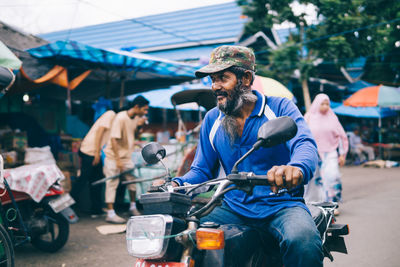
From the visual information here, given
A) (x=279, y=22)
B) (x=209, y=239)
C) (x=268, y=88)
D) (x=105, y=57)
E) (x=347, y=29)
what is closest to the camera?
(x=209, y=239)

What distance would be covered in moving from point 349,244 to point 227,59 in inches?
145

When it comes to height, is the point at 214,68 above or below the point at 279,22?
below

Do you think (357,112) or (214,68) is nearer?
(214,68)

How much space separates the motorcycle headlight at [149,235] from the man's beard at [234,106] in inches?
34.7

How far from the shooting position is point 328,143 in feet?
22.8

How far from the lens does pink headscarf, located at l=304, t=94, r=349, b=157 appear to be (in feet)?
22.8

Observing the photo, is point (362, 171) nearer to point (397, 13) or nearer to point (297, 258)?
point (397, 13)

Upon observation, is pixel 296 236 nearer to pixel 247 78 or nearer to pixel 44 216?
pixel 247 78

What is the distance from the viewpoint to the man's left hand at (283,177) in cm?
182

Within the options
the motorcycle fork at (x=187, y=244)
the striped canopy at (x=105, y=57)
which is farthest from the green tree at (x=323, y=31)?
the motorcycle fork at (x=187, y=244)

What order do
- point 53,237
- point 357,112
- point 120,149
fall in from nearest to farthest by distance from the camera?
point 53,237, point 120,149, point 357,112

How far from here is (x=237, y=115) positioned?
2.54 m

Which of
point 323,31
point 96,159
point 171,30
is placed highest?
point 171,30

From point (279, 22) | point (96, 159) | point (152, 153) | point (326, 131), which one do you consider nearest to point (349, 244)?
point (326, 131)
